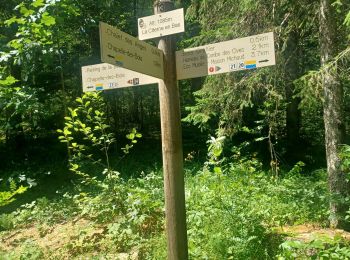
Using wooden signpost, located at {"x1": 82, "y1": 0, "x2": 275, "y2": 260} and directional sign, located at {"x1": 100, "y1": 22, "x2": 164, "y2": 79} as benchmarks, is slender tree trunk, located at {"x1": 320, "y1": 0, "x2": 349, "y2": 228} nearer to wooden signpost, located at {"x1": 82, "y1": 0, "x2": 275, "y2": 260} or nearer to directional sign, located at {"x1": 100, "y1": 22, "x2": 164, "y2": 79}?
wooden signpost, located at {"x1": 82, "y1": 0, "x2": 275, "y2": 260}

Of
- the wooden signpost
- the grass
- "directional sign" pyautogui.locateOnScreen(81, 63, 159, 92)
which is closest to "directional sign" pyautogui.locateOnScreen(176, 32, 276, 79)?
the wooden signpost

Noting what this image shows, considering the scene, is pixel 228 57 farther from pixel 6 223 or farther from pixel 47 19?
pixel 6 223

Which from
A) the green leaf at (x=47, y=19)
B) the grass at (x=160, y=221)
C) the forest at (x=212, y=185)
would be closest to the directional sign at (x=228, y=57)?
the forest at (x=212, y=185)

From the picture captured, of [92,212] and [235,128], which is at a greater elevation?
[235,128]

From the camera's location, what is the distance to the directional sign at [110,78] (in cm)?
302

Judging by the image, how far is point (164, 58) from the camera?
2969 millimetres

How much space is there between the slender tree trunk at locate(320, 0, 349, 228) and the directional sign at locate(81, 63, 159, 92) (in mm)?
3142

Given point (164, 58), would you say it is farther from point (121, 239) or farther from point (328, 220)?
point (328, 220)

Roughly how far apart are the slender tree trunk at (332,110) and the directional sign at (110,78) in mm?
3142

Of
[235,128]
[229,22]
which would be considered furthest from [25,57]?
[235,128]

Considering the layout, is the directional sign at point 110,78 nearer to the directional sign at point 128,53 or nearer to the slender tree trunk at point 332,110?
the directional sign at point 128,53

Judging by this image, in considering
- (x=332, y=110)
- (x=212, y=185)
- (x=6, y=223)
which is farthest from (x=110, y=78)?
(x=6, y=223)

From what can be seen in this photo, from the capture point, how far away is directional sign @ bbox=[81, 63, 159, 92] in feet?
9.91

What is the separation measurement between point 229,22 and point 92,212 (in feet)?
12.8
